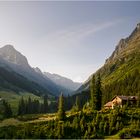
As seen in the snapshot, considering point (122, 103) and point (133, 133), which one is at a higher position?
point (122, 103)

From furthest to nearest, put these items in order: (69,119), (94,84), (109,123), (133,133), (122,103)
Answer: (122,103), (94,84), (69,119), (109,123), (133,133)

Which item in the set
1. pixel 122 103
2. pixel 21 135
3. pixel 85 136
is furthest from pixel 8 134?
pixel 122 103

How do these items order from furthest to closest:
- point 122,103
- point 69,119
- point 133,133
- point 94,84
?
point 122,103 < point 94,84 < point 69,119 < point 133,133

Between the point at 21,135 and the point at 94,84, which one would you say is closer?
the point at 21,135

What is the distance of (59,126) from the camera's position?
118250mm

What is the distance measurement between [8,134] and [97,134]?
32.5 meters

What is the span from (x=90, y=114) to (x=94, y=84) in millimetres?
24036

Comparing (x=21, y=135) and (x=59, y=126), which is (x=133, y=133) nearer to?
Result: (x=59, y=126)

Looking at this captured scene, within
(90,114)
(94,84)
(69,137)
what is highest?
(94,84)

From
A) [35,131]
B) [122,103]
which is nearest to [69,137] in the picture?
[35,131]

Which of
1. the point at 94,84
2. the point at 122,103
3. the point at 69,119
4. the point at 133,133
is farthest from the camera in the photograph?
the point at 122,103

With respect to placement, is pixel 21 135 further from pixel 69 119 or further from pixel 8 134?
pixel 69 119

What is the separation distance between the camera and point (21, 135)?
383 ft

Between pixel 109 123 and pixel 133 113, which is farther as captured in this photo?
pixel 133 113
